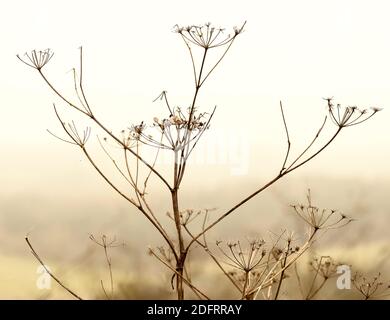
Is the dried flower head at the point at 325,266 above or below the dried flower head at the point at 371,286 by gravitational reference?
above

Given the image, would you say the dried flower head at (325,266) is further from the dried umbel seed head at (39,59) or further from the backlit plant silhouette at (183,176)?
the dried umbel seed head at (39,59)

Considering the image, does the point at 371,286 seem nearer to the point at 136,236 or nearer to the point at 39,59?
the point at 136,236

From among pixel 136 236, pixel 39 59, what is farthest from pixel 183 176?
pixel 39 59

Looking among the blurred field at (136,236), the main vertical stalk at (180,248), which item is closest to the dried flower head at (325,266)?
the blurred field at (136,236)

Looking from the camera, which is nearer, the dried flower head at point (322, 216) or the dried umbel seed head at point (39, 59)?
the dried umbel seed head at point (39, 59)

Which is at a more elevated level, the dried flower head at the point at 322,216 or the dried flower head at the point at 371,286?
the dried flower head at the point at 322,216

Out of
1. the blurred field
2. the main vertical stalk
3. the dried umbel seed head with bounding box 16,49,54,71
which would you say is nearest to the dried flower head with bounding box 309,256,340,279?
the blurred field

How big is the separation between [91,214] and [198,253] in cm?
37

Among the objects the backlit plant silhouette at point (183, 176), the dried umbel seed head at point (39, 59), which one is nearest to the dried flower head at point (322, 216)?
the backlit plant silhouette at point (183, 176)

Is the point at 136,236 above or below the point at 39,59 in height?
below

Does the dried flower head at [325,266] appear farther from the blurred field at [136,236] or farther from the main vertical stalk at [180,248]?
the main vertical stalk at [180,248]

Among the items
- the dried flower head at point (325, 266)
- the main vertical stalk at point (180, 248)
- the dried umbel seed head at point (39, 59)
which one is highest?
the dried umbel seed head at point (39, 59)

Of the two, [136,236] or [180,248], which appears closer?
[180,248]

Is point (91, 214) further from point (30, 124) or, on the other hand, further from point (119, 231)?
point (30, 124)
